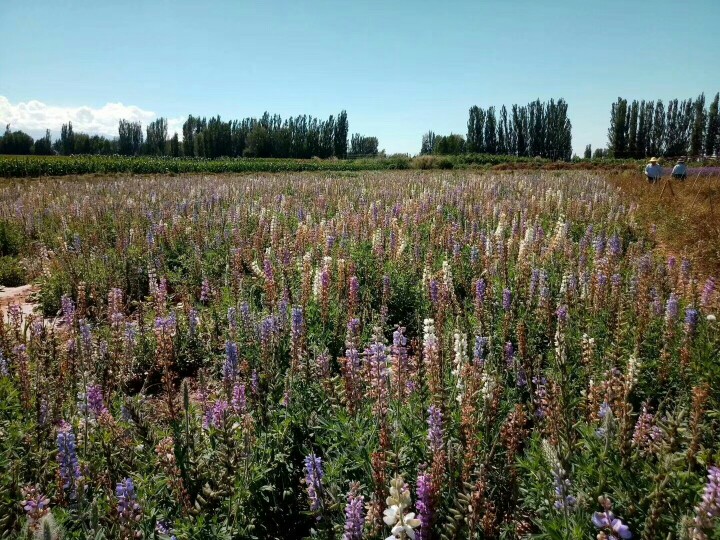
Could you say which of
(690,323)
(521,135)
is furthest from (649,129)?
(690,323)

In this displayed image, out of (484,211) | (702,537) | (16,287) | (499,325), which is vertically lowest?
(16,287)

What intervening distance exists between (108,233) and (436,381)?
9491 millimetres

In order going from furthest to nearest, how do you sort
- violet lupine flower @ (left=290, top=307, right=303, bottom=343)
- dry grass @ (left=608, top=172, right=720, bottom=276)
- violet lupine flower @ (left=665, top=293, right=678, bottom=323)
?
dry grass @ (left=608, top=172, right=720, bottom=276) < violet lupine flower @ (left=665, top=293, right=678, bottom=323) < violet lupine flower @ (left=290, top=307, right=303, bottom=343)

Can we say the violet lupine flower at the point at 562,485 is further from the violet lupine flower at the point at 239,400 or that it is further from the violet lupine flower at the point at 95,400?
the violet lupine flower at the point at 95,400

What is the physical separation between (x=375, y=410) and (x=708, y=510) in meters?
1.51

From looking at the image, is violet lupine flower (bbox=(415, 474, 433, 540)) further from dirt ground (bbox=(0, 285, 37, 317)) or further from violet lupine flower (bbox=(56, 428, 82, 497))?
dirt ground (bbox=(0, 285, 37, 317))

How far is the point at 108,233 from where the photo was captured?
9.99 m

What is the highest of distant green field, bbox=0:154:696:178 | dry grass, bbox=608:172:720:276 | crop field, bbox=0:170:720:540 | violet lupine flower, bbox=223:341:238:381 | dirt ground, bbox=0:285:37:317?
distant green field, bbox=0:154:696:178

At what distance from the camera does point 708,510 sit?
1.37 metres

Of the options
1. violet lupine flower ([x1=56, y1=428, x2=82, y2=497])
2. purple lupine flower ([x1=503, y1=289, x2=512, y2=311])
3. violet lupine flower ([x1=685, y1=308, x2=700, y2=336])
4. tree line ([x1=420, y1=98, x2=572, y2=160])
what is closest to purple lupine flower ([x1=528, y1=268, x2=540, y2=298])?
purple lupine flower ([x1=503, y1=289, x2=512, y2=311])

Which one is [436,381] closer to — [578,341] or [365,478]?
[365,478]

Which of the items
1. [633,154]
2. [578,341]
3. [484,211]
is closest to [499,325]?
[578,341]

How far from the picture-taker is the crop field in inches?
76.6

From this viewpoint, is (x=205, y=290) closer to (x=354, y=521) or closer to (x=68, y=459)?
(x=68, y=459)
